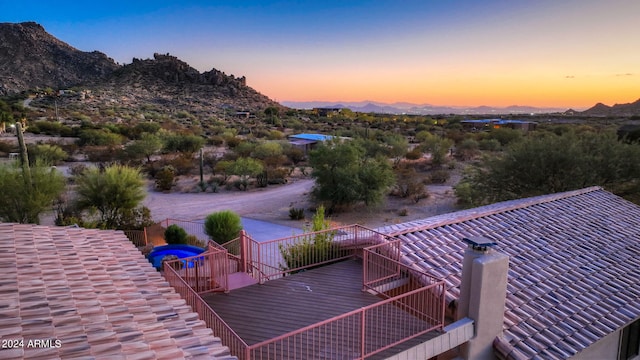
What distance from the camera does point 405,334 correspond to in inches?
246

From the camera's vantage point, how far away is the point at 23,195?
1761 centimetres

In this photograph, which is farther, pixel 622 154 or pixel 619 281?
pixel 622 154

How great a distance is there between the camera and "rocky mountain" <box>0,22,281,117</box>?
9547 cm

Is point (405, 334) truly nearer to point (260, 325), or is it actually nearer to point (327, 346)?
point (327, 346)

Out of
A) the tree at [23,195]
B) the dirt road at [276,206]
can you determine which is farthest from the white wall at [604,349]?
the tree at [23,195]

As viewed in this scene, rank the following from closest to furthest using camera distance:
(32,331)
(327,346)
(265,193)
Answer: (32,331) → (327,346) → (265,193)

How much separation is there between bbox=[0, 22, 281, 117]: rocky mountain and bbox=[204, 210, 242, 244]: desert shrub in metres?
77.3

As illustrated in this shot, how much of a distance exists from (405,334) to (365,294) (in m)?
1.61

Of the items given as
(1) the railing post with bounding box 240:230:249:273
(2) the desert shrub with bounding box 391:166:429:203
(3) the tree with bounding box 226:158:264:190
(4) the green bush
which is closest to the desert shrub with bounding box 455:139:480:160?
(2) the desert shrub with bounding box 391:166:429:203

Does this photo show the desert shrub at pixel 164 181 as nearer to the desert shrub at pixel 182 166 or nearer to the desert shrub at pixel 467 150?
the desert shrub at pixel 182 166

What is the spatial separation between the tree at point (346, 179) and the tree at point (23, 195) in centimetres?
1465

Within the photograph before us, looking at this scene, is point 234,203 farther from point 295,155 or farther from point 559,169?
point 559,169

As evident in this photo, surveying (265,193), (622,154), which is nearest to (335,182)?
(265,193)

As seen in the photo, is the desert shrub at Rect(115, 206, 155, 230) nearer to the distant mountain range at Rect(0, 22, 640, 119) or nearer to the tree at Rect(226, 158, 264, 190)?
the tree at Rect(226, 158, 264, 190)
